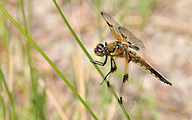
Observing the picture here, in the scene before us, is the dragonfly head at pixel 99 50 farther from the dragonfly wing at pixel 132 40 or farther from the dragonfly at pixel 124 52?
the dragonfly wing at pixel 132 40

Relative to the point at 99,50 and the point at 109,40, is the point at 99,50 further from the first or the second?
the point at 109,40

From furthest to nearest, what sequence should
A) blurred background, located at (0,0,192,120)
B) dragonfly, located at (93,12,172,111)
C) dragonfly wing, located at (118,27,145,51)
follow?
blurred background, located at (0,0,192,120) < dragonfly wing, located at (118,27,145,51) < dragonfly, located at (93,12,172,111)

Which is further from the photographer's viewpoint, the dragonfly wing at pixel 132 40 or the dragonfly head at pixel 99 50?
the dragonfly wing at pixel 132 40

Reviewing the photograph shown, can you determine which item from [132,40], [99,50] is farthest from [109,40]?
[99,50]

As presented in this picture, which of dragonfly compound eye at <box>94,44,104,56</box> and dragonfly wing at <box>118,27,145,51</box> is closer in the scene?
dragonfly compound eye at <box>94,44,104,56</box>

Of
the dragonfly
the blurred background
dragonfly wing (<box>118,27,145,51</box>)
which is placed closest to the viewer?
the dragonfly

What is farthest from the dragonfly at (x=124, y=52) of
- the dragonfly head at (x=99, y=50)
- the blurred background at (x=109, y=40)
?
the blurred background at (x=109, y=40)

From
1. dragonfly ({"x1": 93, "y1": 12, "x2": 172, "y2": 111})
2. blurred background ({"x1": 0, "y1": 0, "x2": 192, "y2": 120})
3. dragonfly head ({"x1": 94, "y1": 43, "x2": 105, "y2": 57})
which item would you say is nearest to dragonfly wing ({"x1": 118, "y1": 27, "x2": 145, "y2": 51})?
dragonfly ({"x1": 93, "y1": 12, "x2": 172, "y2": 111})

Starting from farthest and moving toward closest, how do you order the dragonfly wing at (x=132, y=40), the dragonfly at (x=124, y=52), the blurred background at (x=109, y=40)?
the blurred background at (x=109, y=40), the dragonfly wing at (x=132, y=40), the dragonfly at (x=124, y=52)

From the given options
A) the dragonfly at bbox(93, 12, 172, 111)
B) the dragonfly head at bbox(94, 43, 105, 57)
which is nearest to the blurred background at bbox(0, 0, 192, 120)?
the dragonfly at bbox(93, 12, 172, 111)

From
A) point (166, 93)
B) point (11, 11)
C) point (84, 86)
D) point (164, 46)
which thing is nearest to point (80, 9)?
point (11, 11)

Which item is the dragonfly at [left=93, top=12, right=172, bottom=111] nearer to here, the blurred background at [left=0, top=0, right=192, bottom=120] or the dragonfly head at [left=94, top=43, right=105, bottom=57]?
the dragonfly head at [left=94, top=43, right=105, bottom=57]
